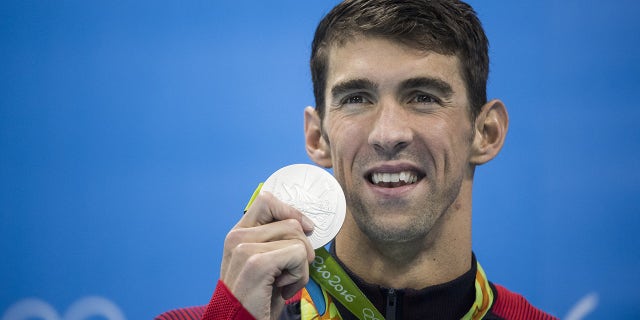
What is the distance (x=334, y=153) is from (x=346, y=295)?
42 centimetres

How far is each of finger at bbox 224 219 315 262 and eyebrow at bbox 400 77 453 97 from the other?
56 centimetres

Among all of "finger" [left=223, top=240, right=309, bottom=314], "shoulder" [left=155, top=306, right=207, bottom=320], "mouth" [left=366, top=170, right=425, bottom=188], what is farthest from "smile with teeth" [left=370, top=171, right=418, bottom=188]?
"shoulder" [left=155, top=306, right=207, bottom=320]

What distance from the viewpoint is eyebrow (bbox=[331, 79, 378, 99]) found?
1.96 m

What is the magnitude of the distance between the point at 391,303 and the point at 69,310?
1468mm

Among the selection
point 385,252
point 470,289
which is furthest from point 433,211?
point 470,289

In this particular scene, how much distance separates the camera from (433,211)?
1.98 meters

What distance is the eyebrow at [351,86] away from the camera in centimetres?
196

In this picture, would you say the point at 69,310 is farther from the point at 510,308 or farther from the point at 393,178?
the point at 510,308

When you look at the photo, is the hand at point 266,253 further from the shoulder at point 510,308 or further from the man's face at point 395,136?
the shoulder at point 510,308

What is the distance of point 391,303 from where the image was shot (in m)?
2.01

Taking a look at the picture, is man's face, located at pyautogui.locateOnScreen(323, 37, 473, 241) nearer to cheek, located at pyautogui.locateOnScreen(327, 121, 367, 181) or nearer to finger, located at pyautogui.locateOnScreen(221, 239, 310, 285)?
cheek, located at pyautogui.locateOnScreen(327, 121, 367, 181)

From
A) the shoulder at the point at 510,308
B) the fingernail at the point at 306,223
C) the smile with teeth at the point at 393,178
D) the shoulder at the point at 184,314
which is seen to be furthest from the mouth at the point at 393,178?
the shoulder at the point at 184,314

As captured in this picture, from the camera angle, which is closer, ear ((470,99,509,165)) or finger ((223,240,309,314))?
finger ((223,240,309,314))

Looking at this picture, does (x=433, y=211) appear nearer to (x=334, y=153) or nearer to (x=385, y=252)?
(x=385, y=252)
